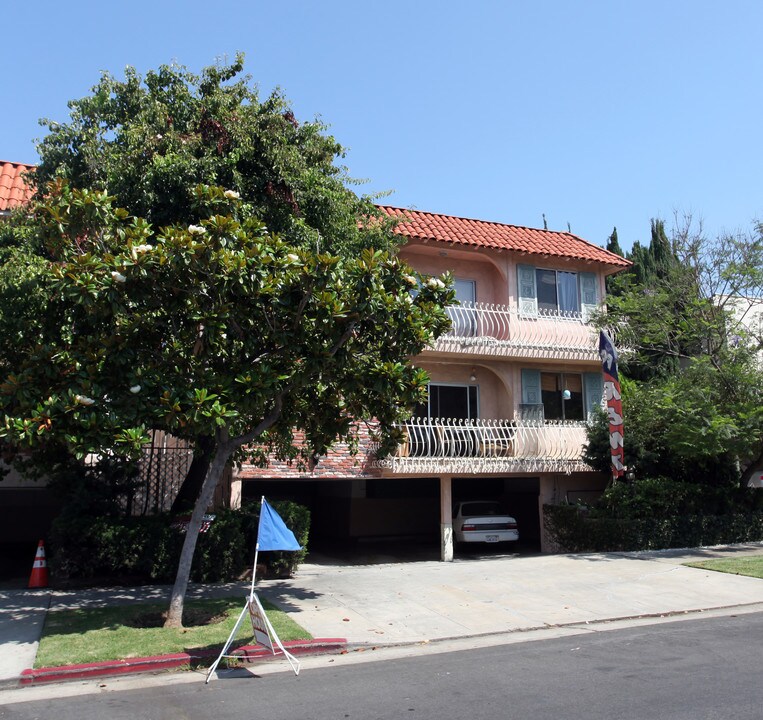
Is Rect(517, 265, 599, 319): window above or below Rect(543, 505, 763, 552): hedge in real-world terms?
above

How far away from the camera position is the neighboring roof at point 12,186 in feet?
50.7

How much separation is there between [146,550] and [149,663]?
477 cm

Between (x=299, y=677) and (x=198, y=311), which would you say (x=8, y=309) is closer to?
(x=198, y=311)

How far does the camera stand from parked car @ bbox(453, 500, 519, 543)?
678 inches

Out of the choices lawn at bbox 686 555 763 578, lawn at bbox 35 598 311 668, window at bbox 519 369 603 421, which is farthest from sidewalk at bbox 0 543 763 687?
window at bbox 519 369 603 421

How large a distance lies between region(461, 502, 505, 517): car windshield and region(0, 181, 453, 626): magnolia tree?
8107 mm

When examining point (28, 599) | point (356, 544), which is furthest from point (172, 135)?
point (356, 544)

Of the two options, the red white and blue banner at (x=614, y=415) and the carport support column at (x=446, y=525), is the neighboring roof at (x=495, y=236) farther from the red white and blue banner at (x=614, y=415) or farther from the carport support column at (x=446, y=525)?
the carport support column at (x=446, y=525)

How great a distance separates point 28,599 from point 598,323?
556 inches

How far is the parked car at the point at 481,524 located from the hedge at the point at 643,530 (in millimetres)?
1159

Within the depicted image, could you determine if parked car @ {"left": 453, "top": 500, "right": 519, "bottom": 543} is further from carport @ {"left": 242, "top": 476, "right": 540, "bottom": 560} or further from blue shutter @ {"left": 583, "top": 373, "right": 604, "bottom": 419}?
blue shutter @ {"left": 583, "top": 373, "right": 604, "bottom": 419}

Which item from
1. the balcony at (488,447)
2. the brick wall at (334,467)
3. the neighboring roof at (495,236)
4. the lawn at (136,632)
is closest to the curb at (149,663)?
the lawn at (136,632)

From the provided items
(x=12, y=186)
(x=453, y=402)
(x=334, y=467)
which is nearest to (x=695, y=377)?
(x=453, y=402)

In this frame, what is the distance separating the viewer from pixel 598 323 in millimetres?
18469
